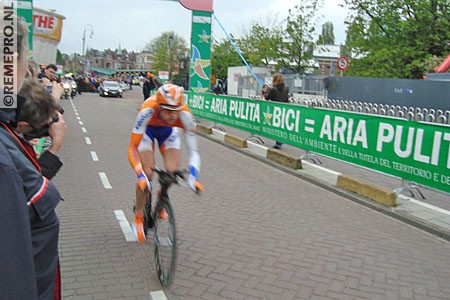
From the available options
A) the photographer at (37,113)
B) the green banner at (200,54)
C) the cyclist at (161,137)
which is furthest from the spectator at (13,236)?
the green banner at (200,54)

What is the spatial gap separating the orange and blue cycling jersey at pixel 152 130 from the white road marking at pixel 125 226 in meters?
1.12

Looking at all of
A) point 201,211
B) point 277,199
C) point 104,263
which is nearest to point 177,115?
point 104,263

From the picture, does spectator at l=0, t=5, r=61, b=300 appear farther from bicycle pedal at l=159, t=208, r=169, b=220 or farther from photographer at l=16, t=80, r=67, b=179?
bicycle pedal at l=159, t=208, r=169, b=220

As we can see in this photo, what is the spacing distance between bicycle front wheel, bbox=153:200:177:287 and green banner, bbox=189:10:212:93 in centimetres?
1668

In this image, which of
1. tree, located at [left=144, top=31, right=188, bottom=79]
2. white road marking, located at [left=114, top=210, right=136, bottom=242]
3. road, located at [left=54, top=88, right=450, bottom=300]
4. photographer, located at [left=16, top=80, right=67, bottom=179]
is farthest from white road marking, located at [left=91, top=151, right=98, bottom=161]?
tree, located at [left=144, top=31, right=188, bottom=79]

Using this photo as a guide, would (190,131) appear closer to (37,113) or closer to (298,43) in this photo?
(37,113)

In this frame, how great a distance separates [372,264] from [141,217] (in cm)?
258

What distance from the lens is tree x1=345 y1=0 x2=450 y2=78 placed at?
2384 cm

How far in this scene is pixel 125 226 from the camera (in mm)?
5418

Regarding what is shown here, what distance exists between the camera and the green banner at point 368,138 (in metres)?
6.11

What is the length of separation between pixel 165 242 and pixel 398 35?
2537cm

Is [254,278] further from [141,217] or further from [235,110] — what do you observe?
[235,110]

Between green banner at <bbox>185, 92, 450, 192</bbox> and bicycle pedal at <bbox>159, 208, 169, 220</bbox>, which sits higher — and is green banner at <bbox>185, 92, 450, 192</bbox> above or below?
above

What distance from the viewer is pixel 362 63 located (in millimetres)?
26781
